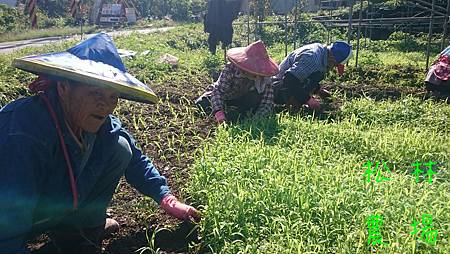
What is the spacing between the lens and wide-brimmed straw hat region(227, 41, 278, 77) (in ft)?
13.1

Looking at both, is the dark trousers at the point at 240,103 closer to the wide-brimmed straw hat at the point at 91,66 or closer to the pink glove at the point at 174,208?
the pink glove at the point at 174,208

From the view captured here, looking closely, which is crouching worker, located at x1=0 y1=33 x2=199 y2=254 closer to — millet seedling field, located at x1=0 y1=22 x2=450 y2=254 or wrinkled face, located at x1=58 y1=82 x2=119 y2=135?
wrinkled face, located at x1=58 y1=82 x2=119 y2=135

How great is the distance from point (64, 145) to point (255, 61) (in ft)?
8.22

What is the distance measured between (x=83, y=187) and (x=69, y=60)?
2.00ft

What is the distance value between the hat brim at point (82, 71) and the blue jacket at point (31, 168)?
5.7 inches

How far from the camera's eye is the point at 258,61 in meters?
4.03

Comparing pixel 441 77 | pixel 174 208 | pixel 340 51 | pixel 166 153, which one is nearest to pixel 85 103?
pixel 174 208

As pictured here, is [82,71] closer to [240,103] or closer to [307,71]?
[240,103]

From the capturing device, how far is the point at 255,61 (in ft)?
13.2

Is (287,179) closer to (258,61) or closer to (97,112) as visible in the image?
(97,112)

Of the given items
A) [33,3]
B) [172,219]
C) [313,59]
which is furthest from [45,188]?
[33,3]

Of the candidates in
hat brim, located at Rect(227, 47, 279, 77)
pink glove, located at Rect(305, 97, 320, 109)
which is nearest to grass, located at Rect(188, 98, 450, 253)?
hat brim, located at Rect(227, 47, 279, 77)

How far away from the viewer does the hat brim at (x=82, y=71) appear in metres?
1.64

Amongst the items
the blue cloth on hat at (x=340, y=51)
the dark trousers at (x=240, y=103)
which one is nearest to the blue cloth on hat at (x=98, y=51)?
the dark trousers at (x=240, y=103)
